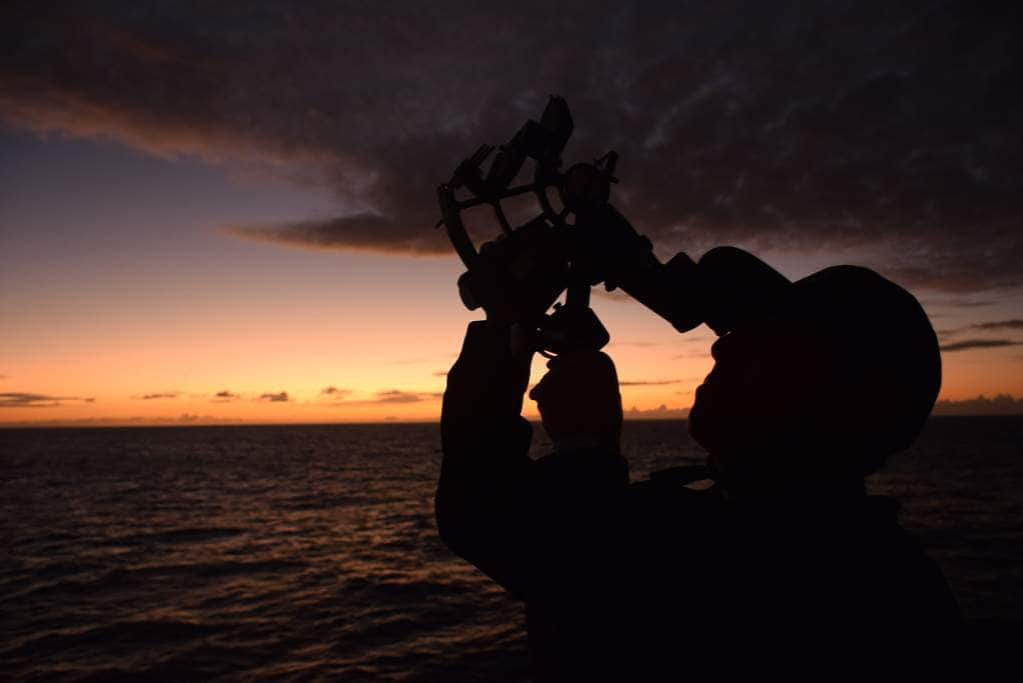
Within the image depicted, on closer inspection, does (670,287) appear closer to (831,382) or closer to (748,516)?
(831,382)

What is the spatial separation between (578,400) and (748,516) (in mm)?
596

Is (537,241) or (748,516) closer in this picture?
(748,516)

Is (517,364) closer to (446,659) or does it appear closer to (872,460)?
(872,460)

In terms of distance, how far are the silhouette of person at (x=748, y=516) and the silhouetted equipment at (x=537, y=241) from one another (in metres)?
0.15

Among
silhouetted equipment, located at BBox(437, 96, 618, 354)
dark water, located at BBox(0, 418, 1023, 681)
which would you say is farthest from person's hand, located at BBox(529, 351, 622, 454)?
dark water, located at BBox(0, 418, 1023, 681)

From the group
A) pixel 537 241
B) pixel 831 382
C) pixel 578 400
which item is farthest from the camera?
pixel 578 400

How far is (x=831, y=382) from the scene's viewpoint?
131 cm

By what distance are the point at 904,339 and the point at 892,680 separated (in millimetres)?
695

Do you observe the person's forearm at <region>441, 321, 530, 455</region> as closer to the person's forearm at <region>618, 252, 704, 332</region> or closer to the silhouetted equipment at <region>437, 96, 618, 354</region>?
the silhouetted equipment at <region>437, 96, 618, 354</region>

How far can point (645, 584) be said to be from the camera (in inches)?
53.6

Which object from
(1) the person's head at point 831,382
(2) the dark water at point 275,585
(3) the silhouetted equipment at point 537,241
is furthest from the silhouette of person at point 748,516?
(2) the dark water at point 275,585

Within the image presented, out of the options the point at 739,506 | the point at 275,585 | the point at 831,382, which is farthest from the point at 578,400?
the point at 275,585

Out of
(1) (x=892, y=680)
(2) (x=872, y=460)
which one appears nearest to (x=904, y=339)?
(2) (x=872, y=460)

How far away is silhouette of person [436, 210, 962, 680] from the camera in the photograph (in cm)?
127
